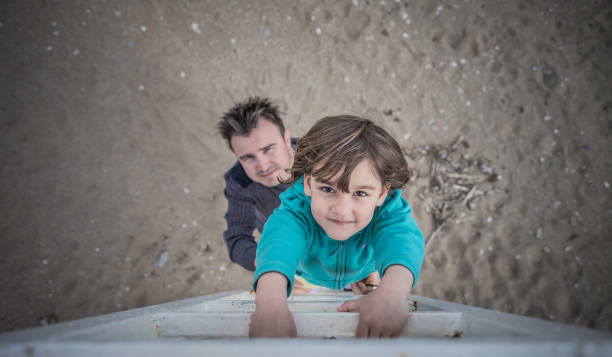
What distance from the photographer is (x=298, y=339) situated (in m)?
0.52

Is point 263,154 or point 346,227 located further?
point 263,154

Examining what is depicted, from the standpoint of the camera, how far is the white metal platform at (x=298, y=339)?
0.47 metres

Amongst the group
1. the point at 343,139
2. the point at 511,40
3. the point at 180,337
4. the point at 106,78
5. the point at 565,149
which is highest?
the point at 511,40

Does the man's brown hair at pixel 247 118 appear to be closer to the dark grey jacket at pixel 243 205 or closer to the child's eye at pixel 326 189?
the dark grey jacket at pixel 243 205

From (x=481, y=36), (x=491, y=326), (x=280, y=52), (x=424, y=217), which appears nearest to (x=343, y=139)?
(x=491, y=326)

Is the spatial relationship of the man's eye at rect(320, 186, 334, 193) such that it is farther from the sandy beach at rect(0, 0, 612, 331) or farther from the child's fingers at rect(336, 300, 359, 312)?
the sandy beach at rect(0, 0, 612, 331)

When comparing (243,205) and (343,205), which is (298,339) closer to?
(343,205)

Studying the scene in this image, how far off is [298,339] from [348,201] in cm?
57

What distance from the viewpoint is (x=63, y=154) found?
9.27 ft

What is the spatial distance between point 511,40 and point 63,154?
4630 mm

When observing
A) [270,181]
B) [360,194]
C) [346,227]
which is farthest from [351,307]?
[270,181]

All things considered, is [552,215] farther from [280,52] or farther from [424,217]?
[280,52]

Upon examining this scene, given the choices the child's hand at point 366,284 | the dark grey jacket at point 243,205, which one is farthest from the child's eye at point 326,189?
the dark grey jacket at point 243,205

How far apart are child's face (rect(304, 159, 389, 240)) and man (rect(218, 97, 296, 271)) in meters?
0.84
